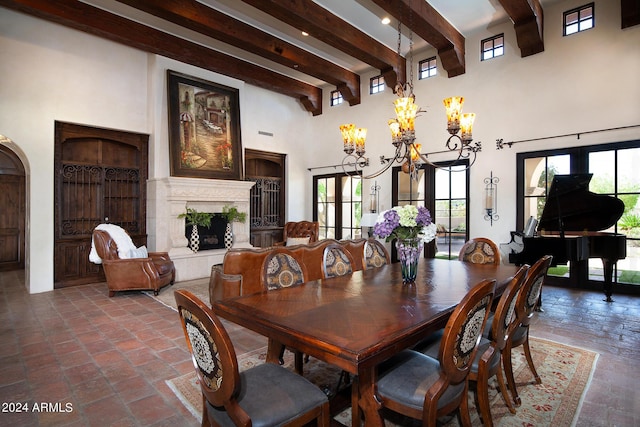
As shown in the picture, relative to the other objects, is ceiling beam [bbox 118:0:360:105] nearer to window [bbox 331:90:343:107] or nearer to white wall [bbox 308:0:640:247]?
window [bbox 331:90:343:107]

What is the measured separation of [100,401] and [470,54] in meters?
7.00

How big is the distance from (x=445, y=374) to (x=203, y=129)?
6303 mm

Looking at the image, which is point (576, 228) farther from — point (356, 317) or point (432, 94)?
point (356, 317)

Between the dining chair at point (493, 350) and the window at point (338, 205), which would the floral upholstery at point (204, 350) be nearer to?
the dining chair at point (493, 350)

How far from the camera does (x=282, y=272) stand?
8.15ft

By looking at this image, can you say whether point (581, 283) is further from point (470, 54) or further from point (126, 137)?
point (126, 137)

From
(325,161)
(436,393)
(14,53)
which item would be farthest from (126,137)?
(436,393)

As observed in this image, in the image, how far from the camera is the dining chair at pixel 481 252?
3441 millimetres

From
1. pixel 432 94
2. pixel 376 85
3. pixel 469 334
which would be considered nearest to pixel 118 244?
pixel 469 334

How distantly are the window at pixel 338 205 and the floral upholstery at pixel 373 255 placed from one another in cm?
444

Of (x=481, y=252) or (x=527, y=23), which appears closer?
(x=481, y=252)

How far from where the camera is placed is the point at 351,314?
1749mm

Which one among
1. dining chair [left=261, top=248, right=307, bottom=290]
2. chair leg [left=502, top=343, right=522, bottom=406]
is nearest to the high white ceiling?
dining chair [left=261, top=248, right=307, bottom=290]

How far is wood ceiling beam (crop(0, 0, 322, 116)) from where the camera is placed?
4809mm
